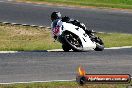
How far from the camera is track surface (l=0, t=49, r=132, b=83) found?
46.4 ft

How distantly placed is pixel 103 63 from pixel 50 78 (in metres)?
2.73

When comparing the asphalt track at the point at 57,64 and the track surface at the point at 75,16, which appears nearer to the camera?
the asphalt track at the point at 57,64

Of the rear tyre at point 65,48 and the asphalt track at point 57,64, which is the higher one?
the asphalt track at point 57,64

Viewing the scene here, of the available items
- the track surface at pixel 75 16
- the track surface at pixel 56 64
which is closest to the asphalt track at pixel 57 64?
the track surface at pixel 56 64

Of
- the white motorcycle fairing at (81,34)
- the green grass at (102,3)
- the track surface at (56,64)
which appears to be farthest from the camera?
the green grass at (102,3)

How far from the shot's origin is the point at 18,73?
1427 centimetres

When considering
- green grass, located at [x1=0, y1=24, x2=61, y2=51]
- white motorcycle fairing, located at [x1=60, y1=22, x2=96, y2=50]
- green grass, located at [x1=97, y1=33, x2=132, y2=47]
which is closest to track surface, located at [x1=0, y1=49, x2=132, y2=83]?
→ white motorcycle fairing, located at [x1=60, y1=22, x2=96, y2=50]

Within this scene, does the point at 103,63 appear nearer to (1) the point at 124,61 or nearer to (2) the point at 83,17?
(1) the point at 124,61

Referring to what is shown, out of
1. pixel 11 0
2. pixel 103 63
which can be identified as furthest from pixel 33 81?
pixel 11 0

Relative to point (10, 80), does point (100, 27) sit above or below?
below

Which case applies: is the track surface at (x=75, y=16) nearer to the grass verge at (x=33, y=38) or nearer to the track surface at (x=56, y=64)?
the grass verge at (x=33, y=38)

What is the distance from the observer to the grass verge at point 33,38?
65.7 ft

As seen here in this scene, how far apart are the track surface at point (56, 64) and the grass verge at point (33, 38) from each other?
211 cm

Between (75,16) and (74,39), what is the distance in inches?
541
